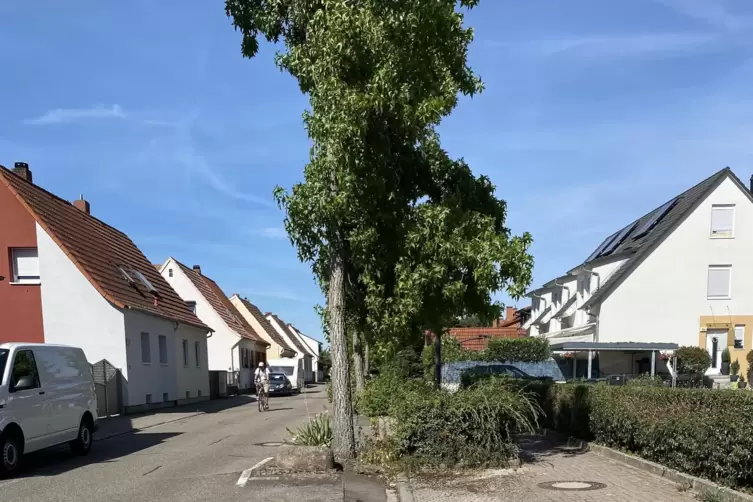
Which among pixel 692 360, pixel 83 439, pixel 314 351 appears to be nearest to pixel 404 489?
pixel 83 439

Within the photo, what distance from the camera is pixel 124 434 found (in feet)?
50.5

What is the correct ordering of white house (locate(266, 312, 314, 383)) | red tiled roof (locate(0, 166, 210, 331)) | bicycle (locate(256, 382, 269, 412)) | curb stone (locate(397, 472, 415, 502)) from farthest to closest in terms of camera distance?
white house (locate(266, 312, 314, 383))
bicycle (locate(256, 382, 269, 412))
red tiled roof (locate(0, 166, 210, 331))
curb stone (locate(397, 472, 415, 502))

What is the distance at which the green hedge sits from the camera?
6.92 m

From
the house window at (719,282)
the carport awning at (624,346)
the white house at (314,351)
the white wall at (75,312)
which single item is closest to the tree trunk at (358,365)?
the white wall at (75,312)

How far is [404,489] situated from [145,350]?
17.3 meters

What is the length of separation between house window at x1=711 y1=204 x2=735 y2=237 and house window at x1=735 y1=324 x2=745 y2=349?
418cm

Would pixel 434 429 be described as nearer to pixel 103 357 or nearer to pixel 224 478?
pixel 224 478

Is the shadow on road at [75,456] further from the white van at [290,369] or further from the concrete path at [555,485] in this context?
the white van at [290,369]

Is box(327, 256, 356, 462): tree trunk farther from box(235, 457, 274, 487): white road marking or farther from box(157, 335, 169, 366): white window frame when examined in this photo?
box(157, 335, 169, 366): white window frame

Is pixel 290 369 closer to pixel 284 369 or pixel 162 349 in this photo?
pixel 284 369

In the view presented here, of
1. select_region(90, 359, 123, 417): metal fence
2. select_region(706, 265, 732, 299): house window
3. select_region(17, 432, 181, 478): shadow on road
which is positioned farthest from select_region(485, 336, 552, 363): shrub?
select_region(17, 432, 181, 478): shadow on road

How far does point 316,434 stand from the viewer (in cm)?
1025

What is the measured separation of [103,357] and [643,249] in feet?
72.4

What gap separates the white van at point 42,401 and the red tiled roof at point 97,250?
859 centimetres
